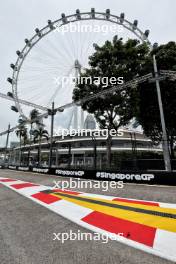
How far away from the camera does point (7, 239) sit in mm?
3412

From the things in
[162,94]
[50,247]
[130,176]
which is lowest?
[50,247]

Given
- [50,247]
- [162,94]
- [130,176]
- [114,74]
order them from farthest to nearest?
[162,94], [114,74], [130,176], [50,247]

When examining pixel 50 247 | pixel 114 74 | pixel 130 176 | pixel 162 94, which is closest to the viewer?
pixel 50 247

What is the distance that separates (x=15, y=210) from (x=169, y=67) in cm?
1960

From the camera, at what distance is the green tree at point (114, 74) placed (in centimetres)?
1777

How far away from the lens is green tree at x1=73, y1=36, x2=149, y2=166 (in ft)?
58.3

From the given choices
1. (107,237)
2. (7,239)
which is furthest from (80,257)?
(7,239)

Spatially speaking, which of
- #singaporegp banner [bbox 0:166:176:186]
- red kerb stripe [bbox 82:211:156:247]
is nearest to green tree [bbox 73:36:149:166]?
#singaporegp banner [bbox 0:166:176:186]

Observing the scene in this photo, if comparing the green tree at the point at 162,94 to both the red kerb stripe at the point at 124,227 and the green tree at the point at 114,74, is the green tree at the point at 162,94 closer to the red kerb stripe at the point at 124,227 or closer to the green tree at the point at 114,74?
the green tree at the point at 114,74

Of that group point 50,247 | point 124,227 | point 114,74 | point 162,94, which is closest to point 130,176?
point 124,227

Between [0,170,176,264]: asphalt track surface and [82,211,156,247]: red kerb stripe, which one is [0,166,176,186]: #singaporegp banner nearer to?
[82,211,156,247]: red kerb stripe

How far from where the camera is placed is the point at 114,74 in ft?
57.8

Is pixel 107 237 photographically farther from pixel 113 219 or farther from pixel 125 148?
pixel 125 148

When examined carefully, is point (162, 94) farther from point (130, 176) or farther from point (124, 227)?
point (124, 227)
